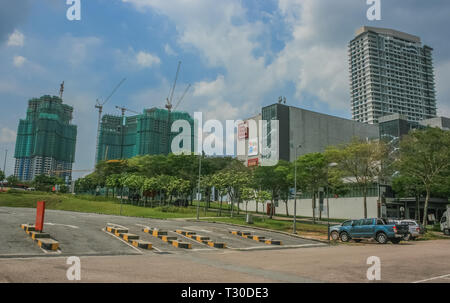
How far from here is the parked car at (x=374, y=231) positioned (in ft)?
82.0

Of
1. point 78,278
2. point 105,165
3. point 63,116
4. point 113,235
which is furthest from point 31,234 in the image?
point 63,116

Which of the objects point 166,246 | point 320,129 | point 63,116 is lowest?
point 166,246

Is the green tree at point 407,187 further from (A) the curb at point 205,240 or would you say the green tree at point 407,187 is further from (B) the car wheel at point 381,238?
(A) the curb at point 205,240

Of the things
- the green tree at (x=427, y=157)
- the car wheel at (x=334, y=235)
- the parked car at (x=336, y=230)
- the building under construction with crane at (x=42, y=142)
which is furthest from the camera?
the building under construction with crane at (x=42, y=142)

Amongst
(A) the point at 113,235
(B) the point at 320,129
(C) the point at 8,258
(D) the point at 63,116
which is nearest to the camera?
(C) the point at 8,258

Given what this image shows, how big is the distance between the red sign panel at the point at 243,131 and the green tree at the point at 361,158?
6948cm

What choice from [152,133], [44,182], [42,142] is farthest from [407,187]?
[42,142]

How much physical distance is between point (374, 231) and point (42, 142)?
560 feet

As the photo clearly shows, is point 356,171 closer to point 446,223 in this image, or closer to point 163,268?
point 446,223

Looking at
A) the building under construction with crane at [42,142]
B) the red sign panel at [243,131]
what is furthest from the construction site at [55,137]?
the red sign panel at [243,131]

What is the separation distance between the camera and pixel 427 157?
3991cm
